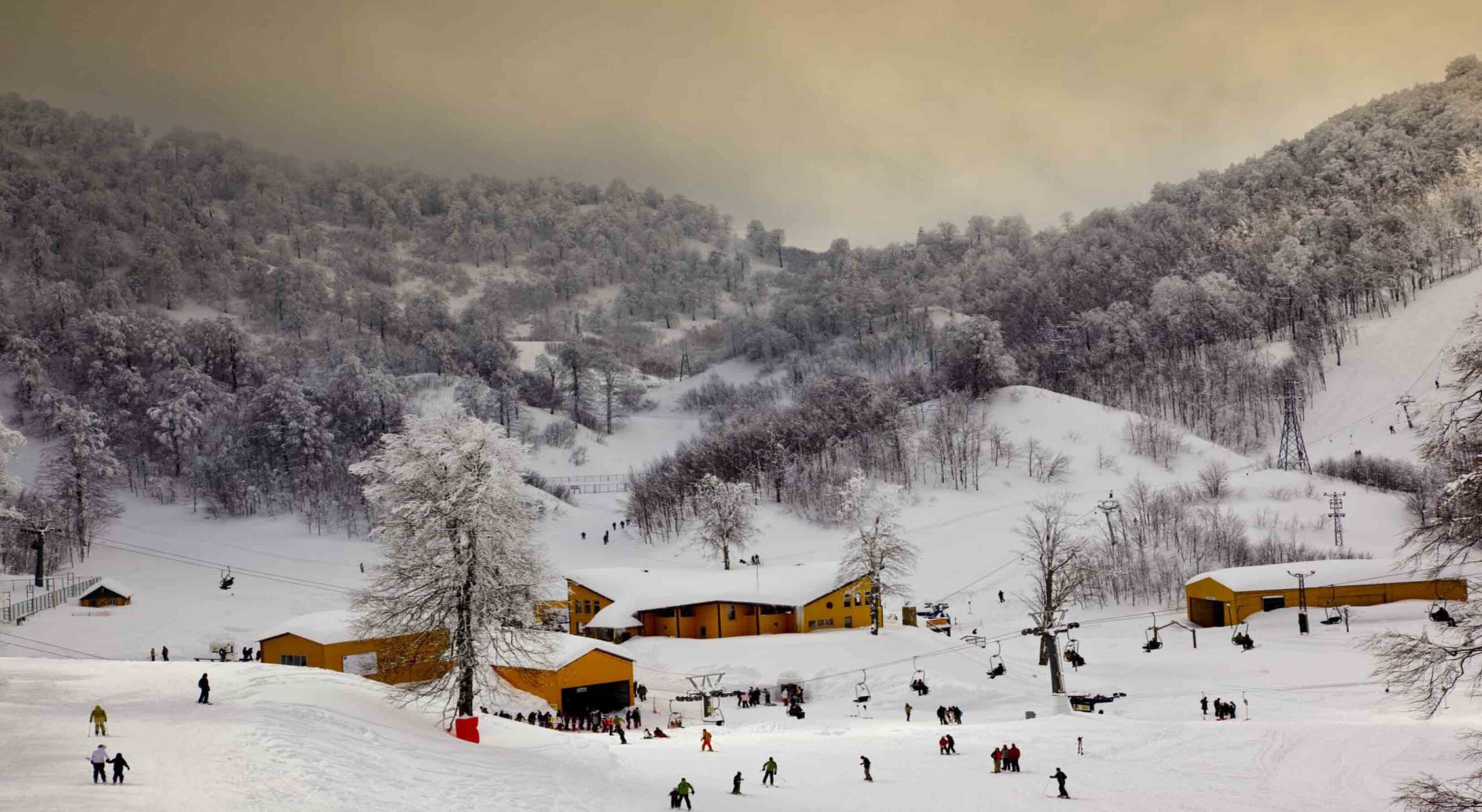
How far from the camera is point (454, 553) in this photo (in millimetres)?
29719

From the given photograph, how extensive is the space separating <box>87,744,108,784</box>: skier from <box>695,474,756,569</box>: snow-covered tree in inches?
2067

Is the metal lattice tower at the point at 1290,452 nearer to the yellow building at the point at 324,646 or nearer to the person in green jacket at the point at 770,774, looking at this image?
the person in green jacket at the point at 770,774

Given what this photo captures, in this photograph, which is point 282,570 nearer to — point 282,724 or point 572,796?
point 282,724

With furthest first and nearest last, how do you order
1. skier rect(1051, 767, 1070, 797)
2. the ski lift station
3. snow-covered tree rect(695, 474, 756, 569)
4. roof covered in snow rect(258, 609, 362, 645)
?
snow-covered tree rect(695, 474, 756, 569), the ski lift station, roof covered in snow rect(258, 609, 362, 645), skier rect(1051, 767, 1070, 797)

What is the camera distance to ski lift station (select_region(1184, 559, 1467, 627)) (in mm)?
57531

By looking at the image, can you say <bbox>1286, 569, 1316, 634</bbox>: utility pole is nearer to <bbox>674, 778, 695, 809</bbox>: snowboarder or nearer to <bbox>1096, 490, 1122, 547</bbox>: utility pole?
<bbox>1096, 490, 1122, 547</bbox>: utility pole

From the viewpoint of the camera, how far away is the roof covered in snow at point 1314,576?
5769cm

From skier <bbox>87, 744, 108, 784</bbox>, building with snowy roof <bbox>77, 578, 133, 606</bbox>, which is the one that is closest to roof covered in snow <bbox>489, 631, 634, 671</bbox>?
skier <bbox>87, 744, 108, 784</bbox>

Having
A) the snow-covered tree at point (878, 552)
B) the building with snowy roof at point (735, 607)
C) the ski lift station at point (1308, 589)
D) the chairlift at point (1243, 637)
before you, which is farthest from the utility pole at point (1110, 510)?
the building with snowy roof at point (735, 607)

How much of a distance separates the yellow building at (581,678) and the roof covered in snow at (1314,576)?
36.9 meters

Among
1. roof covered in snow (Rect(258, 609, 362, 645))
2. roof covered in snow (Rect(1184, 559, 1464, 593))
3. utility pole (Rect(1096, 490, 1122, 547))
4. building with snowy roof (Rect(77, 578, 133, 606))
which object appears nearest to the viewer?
roof covered in snow (Rect(258, 609, 362, 645))

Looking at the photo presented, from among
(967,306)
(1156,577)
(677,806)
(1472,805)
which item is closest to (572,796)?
(677,806)

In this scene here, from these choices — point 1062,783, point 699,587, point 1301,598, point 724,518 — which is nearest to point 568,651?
point 699,587

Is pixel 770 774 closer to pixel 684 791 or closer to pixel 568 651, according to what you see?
pixel 684 791
